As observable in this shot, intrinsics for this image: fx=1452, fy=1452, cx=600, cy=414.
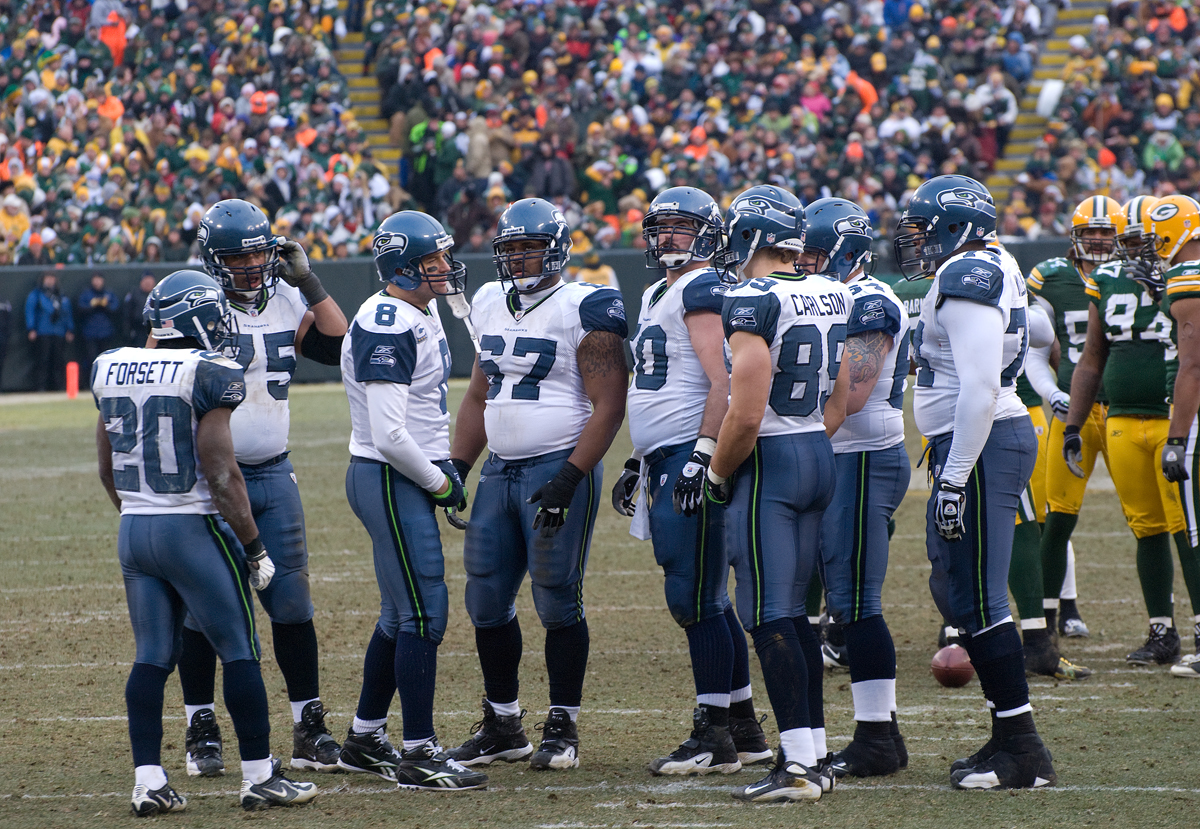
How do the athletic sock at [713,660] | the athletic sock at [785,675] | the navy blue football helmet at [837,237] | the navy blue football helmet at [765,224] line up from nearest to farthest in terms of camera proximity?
the athletic sock at [785,675], the navy blue football helmet at [765,224], the athletic sock at [713,660], the navy blue football helmet at [837,237]

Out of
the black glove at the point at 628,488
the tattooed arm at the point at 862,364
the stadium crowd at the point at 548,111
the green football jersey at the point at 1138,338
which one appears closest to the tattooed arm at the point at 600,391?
the black glove at the point at 628,488

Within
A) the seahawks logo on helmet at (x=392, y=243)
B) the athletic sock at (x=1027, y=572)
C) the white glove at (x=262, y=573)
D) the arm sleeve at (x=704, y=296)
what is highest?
the seahawks logo on helmet at (x=392, y=243)

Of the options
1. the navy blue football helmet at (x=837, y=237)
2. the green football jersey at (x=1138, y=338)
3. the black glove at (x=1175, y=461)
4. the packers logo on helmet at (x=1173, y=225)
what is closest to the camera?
the navy blue football helmet at (x=837, y=237)

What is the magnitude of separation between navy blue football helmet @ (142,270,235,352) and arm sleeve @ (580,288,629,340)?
120cm

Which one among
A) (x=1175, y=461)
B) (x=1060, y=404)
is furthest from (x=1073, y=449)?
(x=1175, y=461)

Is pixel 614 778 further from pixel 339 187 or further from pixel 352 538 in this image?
pixel 339 187

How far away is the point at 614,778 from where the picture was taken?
4.77 m

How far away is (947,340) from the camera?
4781 mm

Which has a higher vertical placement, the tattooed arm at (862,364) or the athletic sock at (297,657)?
the tattooed arm at (862,364)

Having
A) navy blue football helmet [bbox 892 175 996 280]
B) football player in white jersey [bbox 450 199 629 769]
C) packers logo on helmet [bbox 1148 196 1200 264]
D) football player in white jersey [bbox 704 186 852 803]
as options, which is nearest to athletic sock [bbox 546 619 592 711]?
football player in white jersey [bbox 450 199 629 769]

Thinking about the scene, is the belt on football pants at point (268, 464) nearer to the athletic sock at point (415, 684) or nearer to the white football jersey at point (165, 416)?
the white football jersey at point (165, 416)

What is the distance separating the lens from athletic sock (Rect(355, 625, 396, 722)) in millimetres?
4883

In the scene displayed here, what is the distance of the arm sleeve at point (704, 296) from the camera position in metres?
4.93

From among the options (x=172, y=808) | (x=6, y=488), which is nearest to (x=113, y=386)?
(x=172, y=808)
